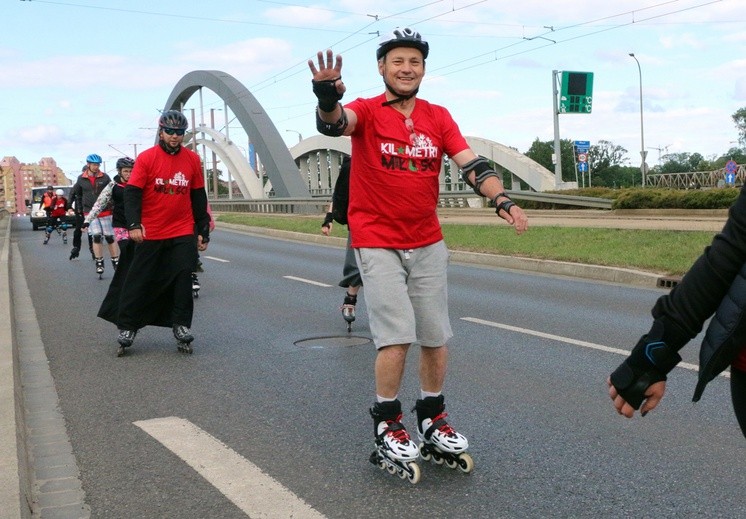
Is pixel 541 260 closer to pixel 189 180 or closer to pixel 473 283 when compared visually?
pixel 473 283

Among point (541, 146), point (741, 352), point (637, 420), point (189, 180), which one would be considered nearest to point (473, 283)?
point (189, 180)

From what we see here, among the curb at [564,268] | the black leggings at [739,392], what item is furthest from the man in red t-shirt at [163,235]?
the curb at [564,268]

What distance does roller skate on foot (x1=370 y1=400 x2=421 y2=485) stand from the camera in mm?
4035

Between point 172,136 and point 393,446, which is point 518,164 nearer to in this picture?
point 172,136

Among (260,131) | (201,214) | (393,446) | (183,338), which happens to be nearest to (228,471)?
(393,446)

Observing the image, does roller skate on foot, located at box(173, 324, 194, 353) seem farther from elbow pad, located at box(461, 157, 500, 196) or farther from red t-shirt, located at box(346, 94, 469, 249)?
elbow pad, located at box(461, 157, 500, 196)

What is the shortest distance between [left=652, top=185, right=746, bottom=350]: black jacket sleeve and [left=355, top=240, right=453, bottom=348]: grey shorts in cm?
192

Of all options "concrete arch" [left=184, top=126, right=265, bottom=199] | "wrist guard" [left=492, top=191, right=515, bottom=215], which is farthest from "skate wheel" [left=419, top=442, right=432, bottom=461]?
"concrete arch" [left=184, top=126, right=265, bottom=199]

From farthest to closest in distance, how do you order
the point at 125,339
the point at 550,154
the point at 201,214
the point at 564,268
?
the point at 550,154
the point at 564,268
the point at 201,214
the point at 125,339

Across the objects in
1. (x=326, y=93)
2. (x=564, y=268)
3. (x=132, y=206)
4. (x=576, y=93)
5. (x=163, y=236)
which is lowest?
(x=564, y=268)

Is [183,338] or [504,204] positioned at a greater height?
[504,204]

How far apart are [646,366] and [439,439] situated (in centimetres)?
205

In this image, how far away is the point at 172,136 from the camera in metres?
7.33

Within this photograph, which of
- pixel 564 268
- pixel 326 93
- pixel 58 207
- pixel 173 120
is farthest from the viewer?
pixel 58 207
